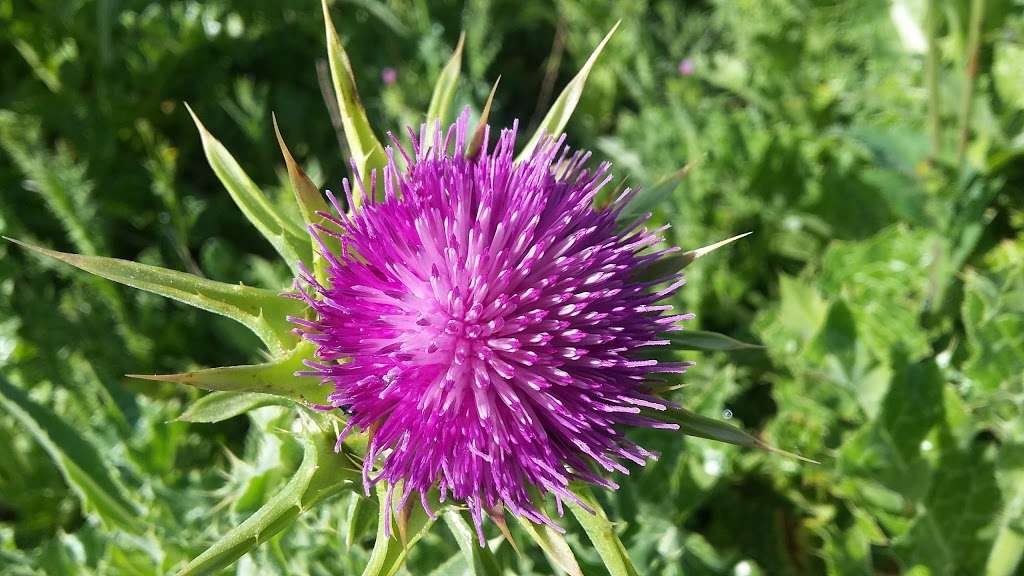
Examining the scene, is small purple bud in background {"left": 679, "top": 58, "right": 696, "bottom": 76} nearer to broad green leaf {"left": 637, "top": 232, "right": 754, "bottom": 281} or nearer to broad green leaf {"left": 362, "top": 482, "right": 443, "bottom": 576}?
broad green leaf {"left": 637, "top": 232, "right": 754, "bottom": 281}

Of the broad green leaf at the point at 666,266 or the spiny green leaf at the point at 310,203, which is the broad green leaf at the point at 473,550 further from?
the broad green leaf at the point at 666,266

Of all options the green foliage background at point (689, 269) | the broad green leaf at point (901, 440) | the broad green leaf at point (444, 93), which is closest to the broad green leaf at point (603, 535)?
the green foliage background at point (689, 269)

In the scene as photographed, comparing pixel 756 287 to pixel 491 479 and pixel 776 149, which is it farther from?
pixel 491 479

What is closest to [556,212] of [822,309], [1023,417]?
[822,309]

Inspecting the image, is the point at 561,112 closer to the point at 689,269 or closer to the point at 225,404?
the point at 225,404

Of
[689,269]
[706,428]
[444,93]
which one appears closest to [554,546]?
[706,428]

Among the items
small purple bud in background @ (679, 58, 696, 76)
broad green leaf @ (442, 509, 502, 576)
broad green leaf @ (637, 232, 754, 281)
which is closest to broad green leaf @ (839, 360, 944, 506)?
broad green leaf @ (637, 232, 754, 281)
